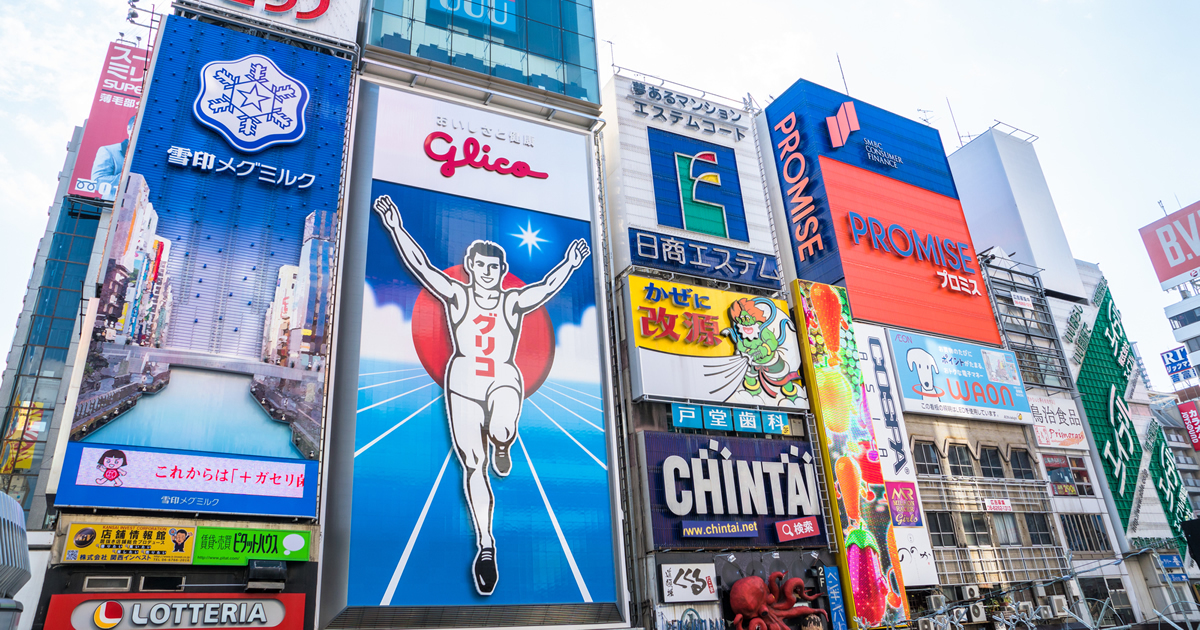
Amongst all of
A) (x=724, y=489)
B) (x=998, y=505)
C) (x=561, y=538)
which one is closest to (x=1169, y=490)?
(x=998, y=505)

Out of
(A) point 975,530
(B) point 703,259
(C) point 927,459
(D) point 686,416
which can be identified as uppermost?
(B) point 703,259

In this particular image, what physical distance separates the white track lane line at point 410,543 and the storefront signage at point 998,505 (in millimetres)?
27131

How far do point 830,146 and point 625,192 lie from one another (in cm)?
1549

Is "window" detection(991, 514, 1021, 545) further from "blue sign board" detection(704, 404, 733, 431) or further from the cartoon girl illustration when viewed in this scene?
the cartoon girl illustration

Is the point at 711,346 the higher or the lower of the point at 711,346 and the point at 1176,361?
the lower

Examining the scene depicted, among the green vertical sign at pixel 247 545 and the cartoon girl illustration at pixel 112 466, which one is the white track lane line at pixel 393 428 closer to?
the green vertical sign at pixel 247 545

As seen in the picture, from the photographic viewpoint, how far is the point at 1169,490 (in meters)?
48.8

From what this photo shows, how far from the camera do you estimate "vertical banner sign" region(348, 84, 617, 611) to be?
87.6 ft

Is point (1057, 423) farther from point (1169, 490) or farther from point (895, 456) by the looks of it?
point (895, 456)

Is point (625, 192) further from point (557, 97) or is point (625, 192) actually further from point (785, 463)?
point (785, 463)

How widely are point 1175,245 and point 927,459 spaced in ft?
160

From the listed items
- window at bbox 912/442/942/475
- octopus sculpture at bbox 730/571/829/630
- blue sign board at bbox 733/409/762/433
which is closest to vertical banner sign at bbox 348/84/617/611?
octopus sculpture at bbox 730/571/829/630

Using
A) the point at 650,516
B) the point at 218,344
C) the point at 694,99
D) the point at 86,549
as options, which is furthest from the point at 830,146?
the point at 86,549

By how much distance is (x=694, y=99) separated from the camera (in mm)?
43438
